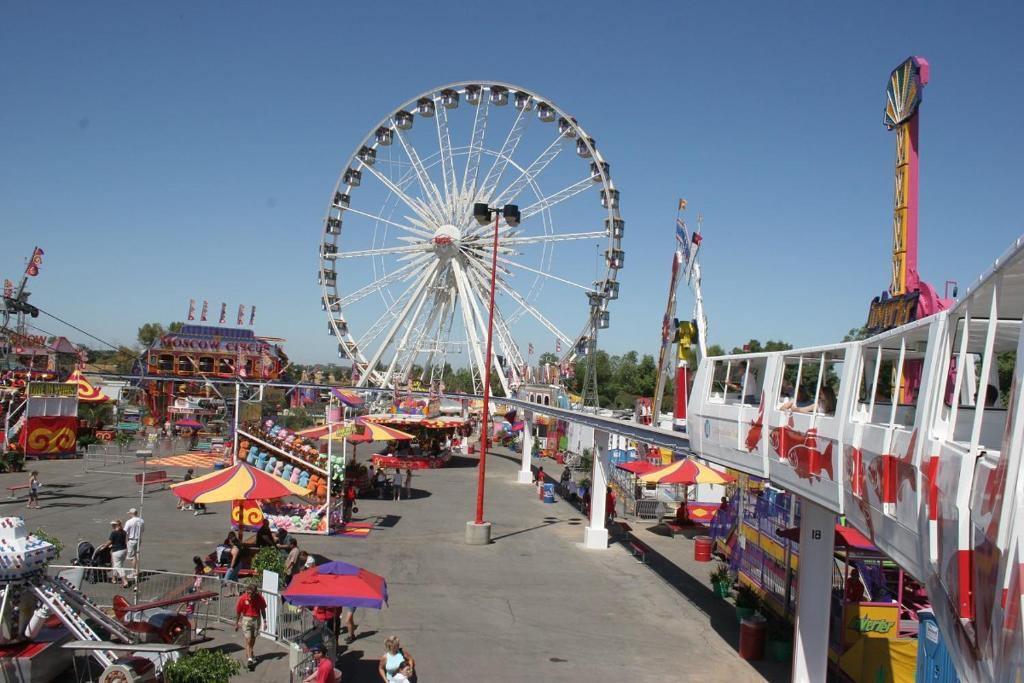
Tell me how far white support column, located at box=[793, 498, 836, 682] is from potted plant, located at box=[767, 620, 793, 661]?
218 cm

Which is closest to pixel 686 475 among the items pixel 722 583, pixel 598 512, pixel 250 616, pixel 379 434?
pixel 598 512

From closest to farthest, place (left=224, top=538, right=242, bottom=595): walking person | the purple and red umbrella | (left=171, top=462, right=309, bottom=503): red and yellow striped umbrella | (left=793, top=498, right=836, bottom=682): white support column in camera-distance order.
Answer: the purple and red umbrella → (left=793, top=498, right=836, bottom=682): white support column → (left=224, top=538, right=242, bottom=595): walking person → (left=171, top=462, right=309, bottom=503): red and yellow striped umbrella

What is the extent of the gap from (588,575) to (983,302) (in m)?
14.1

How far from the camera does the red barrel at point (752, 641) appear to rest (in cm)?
1259

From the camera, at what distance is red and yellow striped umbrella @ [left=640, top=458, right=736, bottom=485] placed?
829 inches

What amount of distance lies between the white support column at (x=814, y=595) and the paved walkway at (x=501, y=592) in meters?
1.42

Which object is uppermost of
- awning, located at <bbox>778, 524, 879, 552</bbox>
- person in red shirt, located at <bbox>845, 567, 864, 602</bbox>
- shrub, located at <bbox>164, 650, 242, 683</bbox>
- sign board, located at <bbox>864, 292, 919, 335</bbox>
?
sign board, located at <bbox>864, 292, 919, 335</bbox>

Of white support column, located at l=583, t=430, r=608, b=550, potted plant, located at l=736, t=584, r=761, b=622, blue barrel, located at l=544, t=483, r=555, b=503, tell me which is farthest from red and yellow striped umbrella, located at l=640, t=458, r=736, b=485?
potted plant, located at l=736, t=584, r=761, b=622

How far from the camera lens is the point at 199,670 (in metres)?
8.83

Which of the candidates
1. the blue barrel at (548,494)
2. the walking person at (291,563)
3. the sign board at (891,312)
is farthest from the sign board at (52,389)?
the sign board at (891,312)

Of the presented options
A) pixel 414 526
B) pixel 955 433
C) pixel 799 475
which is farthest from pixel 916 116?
pixel 414 526

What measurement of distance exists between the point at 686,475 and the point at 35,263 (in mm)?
33875

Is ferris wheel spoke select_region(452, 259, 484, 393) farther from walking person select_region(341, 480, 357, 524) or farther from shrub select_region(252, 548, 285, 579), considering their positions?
shrub select_region(252, 548, 285, 579)

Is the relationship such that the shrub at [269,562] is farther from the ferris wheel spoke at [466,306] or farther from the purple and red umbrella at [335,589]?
the ferris wheel spoke at [466,306]
